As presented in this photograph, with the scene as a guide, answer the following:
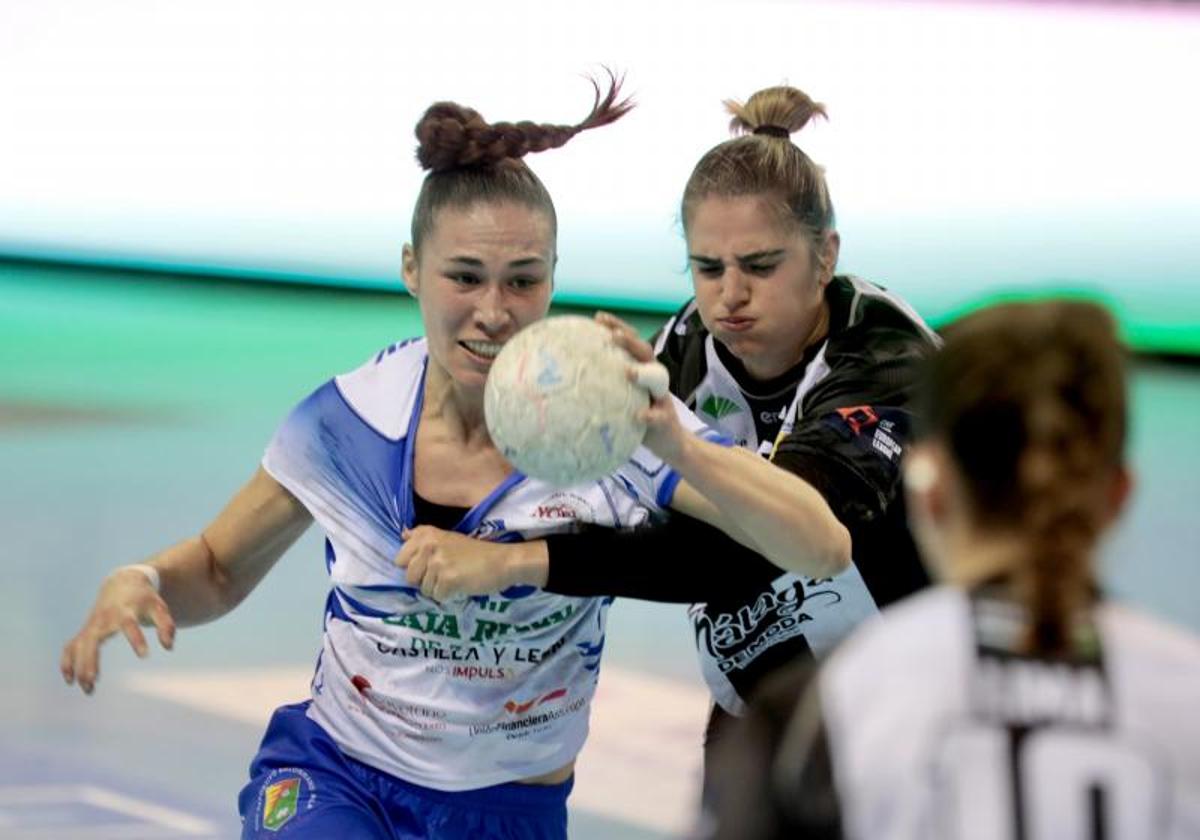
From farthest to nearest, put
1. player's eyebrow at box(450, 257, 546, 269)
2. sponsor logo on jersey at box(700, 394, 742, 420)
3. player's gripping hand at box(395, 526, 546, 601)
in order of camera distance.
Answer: sponsor logo on jersey at box(700, 394, 742, 420)
player's eyebrow at box(450, 257, 546, 269)
player's gripping hand at box(395, 526, 546, 601)

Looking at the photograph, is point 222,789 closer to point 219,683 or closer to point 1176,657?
point 219,683

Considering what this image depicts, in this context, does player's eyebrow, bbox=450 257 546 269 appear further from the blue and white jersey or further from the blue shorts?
the blue shorts

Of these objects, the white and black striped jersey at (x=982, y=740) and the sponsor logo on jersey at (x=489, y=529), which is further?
the sponsor logo on jersey at (x=489, y=529)

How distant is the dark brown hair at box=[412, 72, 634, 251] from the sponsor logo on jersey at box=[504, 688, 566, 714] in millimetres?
761

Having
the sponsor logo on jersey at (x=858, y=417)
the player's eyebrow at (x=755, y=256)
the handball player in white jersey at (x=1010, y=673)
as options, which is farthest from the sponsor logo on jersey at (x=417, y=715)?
the handball player in white jersey at (x=1010, y=673)

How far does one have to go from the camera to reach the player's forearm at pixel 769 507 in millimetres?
2559

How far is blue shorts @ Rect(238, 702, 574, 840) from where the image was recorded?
2.90m

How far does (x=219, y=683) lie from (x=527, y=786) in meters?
1.86

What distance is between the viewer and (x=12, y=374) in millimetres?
9000

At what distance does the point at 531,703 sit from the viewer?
300 cm

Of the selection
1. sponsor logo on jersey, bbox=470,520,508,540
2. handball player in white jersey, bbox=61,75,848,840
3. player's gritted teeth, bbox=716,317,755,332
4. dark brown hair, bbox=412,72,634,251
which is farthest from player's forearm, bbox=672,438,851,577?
player's gritted teeth, bbox=716,317,755,332

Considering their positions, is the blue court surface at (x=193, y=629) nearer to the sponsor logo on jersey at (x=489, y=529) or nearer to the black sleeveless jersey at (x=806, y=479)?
the black sleeveless jersey at (x=806, y=479)

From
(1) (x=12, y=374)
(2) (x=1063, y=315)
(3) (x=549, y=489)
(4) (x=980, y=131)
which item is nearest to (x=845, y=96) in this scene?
(4) (x=980, y=131)

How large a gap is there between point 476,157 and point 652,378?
2.47 ft
